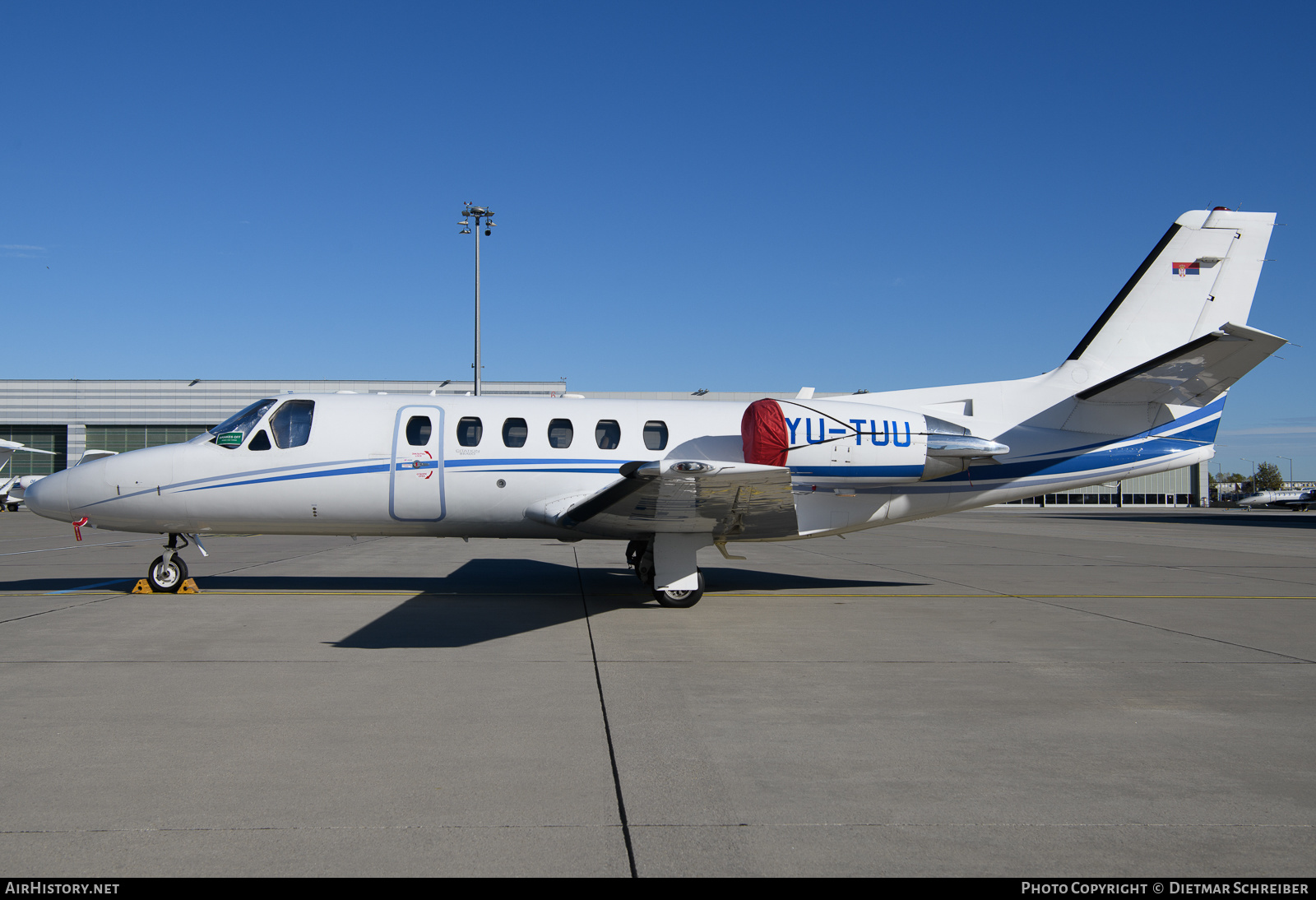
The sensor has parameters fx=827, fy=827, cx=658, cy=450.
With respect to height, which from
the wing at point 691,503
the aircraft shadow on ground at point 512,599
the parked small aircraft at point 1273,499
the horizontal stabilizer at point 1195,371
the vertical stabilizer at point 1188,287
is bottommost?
the parked small aircraft at point 1273,499

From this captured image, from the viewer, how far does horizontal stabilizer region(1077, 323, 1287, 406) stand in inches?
397

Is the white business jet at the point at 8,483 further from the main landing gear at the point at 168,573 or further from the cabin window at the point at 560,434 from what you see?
the cabin window at the point at 560,434

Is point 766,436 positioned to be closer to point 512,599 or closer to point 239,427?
point 512,599

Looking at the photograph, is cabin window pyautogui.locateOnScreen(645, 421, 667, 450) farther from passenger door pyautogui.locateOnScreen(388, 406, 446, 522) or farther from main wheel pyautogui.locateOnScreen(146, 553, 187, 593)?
main wheel pyautogui.locateOnScreen(146, 553, 187, 593)

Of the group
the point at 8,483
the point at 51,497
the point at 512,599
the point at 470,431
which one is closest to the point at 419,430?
the point at 470,431

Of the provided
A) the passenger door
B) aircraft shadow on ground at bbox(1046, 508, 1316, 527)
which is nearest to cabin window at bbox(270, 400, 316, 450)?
the passenger door

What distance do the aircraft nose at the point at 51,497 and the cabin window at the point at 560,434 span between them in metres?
6.50

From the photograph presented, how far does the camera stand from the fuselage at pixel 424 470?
11062 mm

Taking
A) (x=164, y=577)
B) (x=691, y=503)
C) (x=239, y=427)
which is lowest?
(x=164, y=577)

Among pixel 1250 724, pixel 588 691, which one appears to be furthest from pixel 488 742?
pixel 1250 724

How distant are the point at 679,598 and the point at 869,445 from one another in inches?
128

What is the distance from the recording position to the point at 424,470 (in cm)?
1112

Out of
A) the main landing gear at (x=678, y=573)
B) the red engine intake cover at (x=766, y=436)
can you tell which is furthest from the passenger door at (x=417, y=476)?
the red engine intake cover at (x=766, y=436)

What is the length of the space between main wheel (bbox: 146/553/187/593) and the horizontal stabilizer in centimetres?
1307
